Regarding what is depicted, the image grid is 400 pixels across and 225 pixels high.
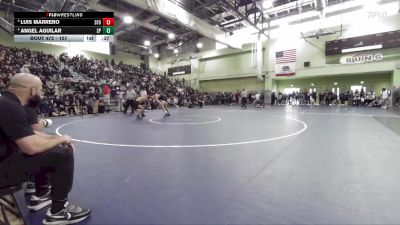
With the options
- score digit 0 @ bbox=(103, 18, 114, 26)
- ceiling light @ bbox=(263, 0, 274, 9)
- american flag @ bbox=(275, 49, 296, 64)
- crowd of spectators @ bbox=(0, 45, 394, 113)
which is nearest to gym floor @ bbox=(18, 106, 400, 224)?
score digit 0 @ bbox=(103, 18, 114, 26)

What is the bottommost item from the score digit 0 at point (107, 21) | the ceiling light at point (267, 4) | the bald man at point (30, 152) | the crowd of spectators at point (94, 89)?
the bald man at point (30, 152)

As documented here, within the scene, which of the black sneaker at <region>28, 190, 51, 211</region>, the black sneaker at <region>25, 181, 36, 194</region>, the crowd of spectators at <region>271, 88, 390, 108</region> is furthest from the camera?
the crowd of spectators at <region>271, 88, 390, 108</region>

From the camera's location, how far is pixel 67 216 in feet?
5.92

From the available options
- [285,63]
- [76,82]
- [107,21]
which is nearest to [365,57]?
[285,63]

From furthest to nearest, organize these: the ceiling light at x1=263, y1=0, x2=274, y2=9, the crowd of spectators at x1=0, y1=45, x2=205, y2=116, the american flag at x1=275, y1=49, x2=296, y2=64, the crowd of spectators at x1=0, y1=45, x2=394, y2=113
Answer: the american flag at x1=275, y1=49, x2=296, y2=64, the ceiling light at x1=263, y1=0, x2=274, y2=9, the crowd of spectators at x1=0, y1=45, x2=394, y2=113, the crowd of spectators at x1=0, y1=45, x2=205, y2=116

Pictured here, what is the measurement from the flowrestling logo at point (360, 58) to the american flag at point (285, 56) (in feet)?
13.4

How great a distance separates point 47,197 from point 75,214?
0.53 meters

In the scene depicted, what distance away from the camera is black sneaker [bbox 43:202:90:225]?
1781 millimetres

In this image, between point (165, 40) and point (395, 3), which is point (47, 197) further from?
point (165, 40)

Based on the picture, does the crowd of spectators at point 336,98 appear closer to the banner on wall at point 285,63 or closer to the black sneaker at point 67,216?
the banner on wall at point 285,63

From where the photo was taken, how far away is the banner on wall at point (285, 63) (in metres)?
22.1
